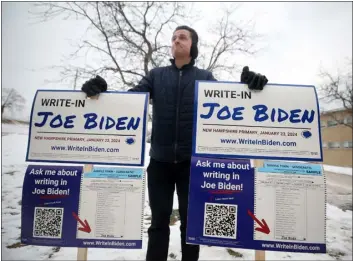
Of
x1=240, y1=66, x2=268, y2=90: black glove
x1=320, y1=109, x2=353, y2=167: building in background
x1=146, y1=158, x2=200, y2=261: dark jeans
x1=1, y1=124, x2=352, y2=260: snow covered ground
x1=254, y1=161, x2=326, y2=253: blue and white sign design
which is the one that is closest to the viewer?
x1=254, y1=161, x2=326, y2=253: blue and white sign design

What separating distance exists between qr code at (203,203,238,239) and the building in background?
2169cm

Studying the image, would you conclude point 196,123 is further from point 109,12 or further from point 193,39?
point 109,12

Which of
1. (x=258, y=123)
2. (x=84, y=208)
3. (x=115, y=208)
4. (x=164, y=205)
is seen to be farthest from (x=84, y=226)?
(x=258, y=123)

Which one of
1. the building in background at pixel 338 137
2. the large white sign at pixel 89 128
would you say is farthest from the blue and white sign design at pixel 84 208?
the building in background at pixel 338 137

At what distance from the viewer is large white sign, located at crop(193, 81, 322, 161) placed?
4.40 feet

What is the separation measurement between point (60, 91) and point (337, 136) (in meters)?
25.3

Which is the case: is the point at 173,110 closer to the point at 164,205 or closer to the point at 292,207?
the point at 164,205

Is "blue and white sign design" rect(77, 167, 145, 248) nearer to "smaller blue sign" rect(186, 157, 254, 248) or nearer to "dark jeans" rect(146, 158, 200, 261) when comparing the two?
"dark jeans" rect(146, 158, 200, 261)

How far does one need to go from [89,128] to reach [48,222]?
2.13ft

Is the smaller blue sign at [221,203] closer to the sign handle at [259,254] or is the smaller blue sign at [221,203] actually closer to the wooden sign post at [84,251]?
the sign handle at [259,254]

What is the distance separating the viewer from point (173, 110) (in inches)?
59.0

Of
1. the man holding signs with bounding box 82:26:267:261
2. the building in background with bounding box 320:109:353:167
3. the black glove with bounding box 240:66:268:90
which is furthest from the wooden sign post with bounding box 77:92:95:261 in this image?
the building in background with bounding box 320:109:353:167

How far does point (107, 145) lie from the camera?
4.59 feet

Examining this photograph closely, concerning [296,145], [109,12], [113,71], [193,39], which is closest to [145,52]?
[113,71]
